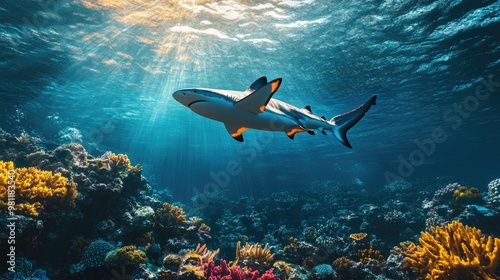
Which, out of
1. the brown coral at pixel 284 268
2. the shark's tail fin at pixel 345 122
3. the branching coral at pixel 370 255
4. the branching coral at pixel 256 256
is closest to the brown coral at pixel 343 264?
the branching coral at pixel 370 255

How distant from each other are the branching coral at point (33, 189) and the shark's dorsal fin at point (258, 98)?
19.8ft

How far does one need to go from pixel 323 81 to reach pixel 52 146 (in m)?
20.3

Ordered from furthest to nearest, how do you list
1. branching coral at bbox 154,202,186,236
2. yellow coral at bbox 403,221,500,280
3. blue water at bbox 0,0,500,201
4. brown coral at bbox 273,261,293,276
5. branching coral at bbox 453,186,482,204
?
blue water at bbox 0,0,500,201 < branching coral at bbox 453,186,482,204 < branching coral at bbox 154,202,186,236 < brown coral at bbox 273,261,293,276 < yellow coral at bbox 403,221,500,280

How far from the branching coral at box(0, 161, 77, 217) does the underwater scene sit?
4 centimetres

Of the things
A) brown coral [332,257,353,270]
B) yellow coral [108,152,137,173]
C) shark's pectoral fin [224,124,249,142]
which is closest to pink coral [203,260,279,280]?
brown coral [332,257,353,270]

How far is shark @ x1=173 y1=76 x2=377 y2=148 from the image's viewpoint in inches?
141

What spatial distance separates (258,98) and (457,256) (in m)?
6.61

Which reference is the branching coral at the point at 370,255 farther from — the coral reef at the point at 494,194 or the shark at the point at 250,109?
the coral reef at the point at 494,194

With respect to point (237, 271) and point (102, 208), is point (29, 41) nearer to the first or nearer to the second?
point (102, 208)

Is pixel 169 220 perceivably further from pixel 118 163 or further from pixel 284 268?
pixel 284 268

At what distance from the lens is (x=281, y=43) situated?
1529cm

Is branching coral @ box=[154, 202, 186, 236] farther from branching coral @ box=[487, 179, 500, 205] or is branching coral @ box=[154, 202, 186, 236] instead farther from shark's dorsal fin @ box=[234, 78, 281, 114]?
branching coral @ box=[487, 179, 500, 205]

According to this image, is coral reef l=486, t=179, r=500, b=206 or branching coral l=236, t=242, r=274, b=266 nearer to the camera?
branching coral l=236, t=242, r=274, b=266

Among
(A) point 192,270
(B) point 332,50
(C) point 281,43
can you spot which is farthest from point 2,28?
(B) point 332,50
